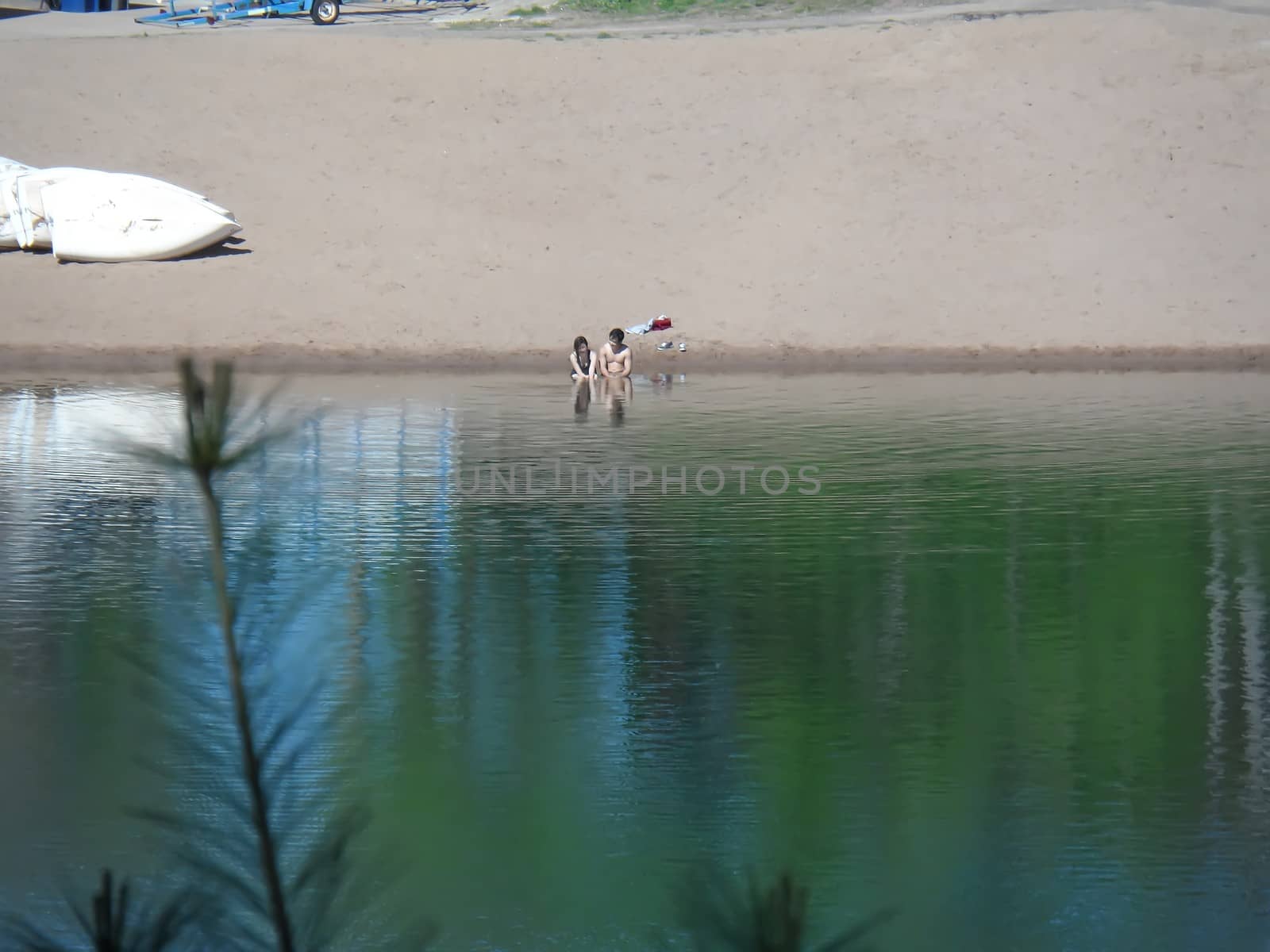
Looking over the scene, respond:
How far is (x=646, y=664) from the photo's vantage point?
26.6ft

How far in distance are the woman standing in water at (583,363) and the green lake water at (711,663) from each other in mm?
4431

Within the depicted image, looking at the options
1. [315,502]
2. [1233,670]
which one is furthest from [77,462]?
[1233,670]

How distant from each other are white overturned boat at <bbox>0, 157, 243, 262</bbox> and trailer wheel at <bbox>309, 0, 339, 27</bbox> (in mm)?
10082

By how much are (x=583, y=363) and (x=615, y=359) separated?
0.43m

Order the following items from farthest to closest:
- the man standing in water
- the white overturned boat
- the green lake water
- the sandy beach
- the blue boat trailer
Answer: the blue boat trailer
the white overturned boat
the sandy beach
the man standing in water
the green lake water

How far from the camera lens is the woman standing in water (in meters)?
19.7

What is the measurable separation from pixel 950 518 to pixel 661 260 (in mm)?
12911

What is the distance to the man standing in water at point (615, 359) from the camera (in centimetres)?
1969

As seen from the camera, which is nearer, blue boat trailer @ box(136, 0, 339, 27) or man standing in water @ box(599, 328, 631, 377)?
Answer: man standing in water @ box(599, 328, 631, 377)

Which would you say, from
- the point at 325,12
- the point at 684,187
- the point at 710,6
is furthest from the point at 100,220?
the point at 710,6

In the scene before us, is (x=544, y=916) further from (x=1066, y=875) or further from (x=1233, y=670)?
(x=1233, y=670)

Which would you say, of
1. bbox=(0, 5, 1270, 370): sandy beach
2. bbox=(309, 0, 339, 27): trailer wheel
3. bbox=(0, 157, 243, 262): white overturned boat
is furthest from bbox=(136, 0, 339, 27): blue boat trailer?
bbox=(0, 157, 243, 262): white overturned boat

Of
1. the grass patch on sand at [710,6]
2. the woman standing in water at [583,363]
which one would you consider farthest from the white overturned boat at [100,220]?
the grass patch on sand at [710,6]

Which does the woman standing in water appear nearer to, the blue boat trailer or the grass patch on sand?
the grass patch on sand
